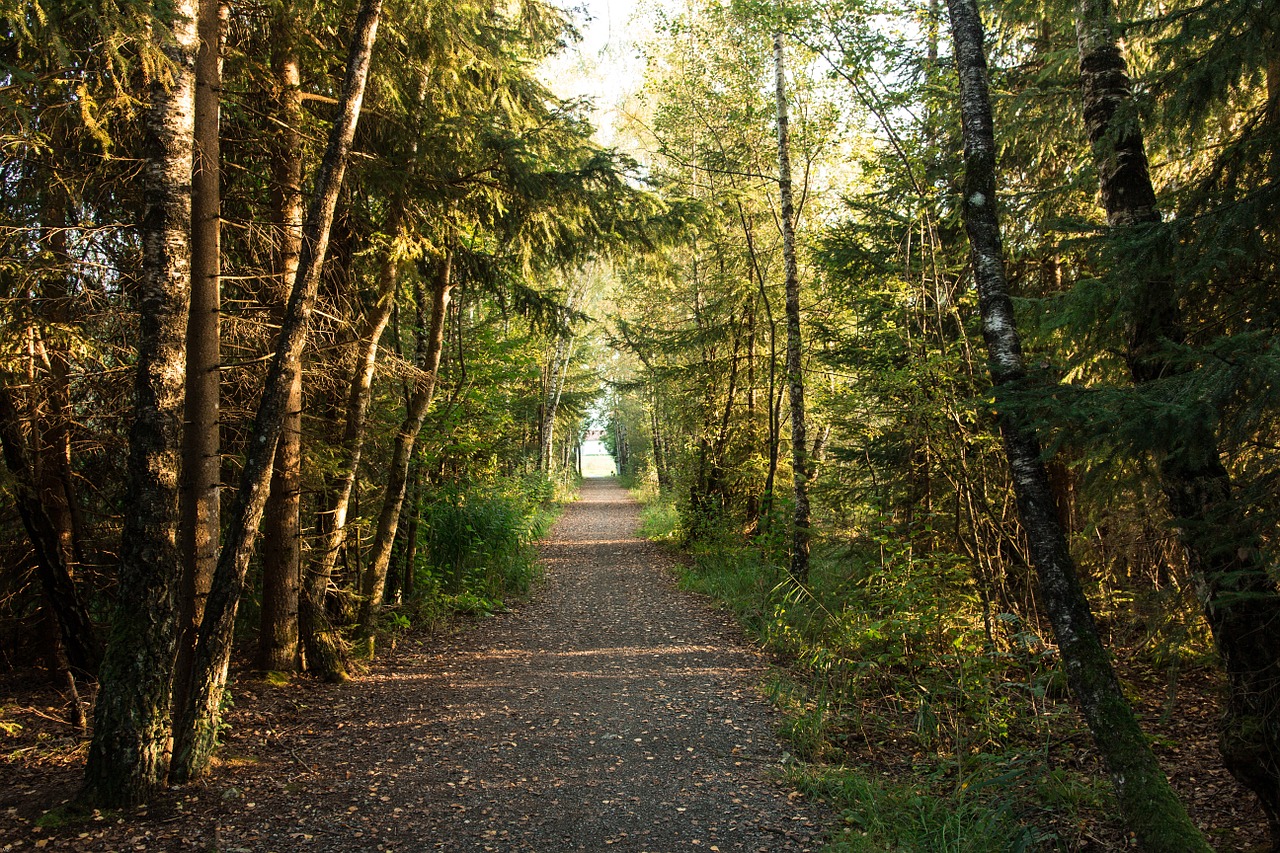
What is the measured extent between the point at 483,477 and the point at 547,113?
702 centimetres

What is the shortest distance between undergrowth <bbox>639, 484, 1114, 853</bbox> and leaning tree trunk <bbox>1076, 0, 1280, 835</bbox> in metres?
0.97

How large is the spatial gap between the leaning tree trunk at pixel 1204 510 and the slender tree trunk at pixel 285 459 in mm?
6512

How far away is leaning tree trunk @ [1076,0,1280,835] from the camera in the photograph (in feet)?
14.5

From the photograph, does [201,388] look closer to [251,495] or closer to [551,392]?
[251,495]

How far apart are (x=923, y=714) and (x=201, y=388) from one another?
599 cm

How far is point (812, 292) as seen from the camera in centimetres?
Result: 1301

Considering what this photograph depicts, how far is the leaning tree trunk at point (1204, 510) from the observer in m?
4.43

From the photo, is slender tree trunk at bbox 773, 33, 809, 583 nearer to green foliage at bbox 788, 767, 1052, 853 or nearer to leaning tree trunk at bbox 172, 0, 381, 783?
green foliage at bbox 788, 767, 1052, 853

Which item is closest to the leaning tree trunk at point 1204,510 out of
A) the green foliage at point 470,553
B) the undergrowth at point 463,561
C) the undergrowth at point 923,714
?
the undergrowth at point 923,714

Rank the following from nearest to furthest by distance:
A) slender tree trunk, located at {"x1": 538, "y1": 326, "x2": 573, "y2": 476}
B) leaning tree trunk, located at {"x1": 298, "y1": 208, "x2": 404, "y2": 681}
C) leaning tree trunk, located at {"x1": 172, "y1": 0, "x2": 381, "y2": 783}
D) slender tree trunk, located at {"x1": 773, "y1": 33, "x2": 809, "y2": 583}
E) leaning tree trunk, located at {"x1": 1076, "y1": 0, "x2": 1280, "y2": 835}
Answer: leaning tree trunk, located at {"x1": 1076, "y1": 0, "x2": 1280, "y2": 835} < leaning tree trunk, located at {"x1": 172, "y1": 0, "x2": 381, "y2": 783} < leaning tree trunk, located at {"x1": 298, "y1": 208, "x2": 404, "y2": 681} < slender tree trunk, located at {"x1": 773, "y1": 33, "x2": 809, "y2": 583} < slender tree trunk, located at {"x1": 538, "y1": 326, "x2": 573, "y2": 476}

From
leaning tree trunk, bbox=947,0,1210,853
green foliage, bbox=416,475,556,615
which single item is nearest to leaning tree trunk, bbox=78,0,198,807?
green foliage, bbox=416,475,556,615

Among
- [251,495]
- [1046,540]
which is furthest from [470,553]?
[1046,540]

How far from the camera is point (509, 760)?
17.2 ft

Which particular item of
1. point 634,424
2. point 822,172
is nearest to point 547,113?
point 822,172
